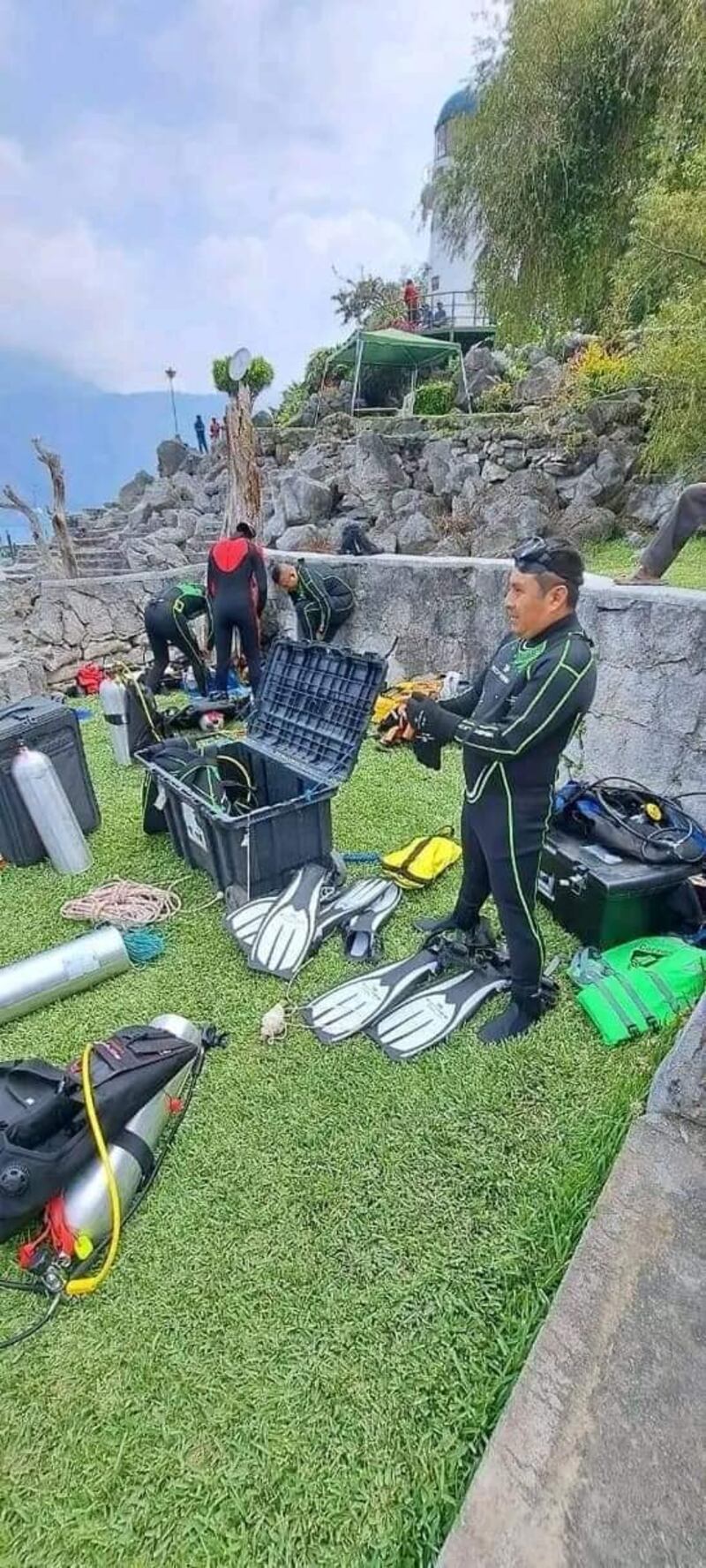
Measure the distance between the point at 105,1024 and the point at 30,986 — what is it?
32cm

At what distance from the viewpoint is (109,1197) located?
1621mm

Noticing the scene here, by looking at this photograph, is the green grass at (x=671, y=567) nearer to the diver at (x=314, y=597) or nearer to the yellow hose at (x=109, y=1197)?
the diver at (x=314, y=597)

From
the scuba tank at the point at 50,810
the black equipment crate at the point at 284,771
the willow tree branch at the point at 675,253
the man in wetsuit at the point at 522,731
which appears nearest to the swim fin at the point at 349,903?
the black equipment crate at the point at 284,771

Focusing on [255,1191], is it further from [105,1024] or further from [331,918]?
[331,918]

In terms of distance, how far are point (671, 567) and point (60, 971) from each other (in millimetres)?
4822

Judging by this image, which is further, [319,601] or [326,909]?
[319,601]

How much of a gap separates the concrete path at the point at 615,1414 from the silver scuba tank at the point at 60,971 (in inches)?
70.8

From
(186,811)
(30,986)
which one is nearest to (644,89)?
(186,811)

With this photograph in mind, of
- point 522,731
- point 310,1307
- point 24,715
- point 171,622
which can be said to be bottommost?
point 310,1307

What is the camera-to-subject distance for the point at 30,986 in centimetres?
236

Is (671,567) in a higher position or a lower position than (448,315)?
lower

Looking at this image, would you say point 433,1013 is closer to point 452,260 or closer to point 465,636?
point 465,636

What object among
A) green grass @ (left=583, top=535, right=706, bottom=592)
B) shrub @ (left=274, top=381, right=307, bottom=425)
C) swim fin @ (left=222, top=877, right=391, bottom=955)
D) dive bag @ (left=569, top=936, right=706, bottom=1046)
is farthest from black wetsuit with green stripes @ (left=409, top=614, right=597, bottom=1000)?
shrub @ (left=274, top=381, right=307, bottom=425)

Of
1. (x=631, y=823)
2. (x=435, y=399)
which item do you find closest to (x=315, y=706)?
(x=631, y=823)
